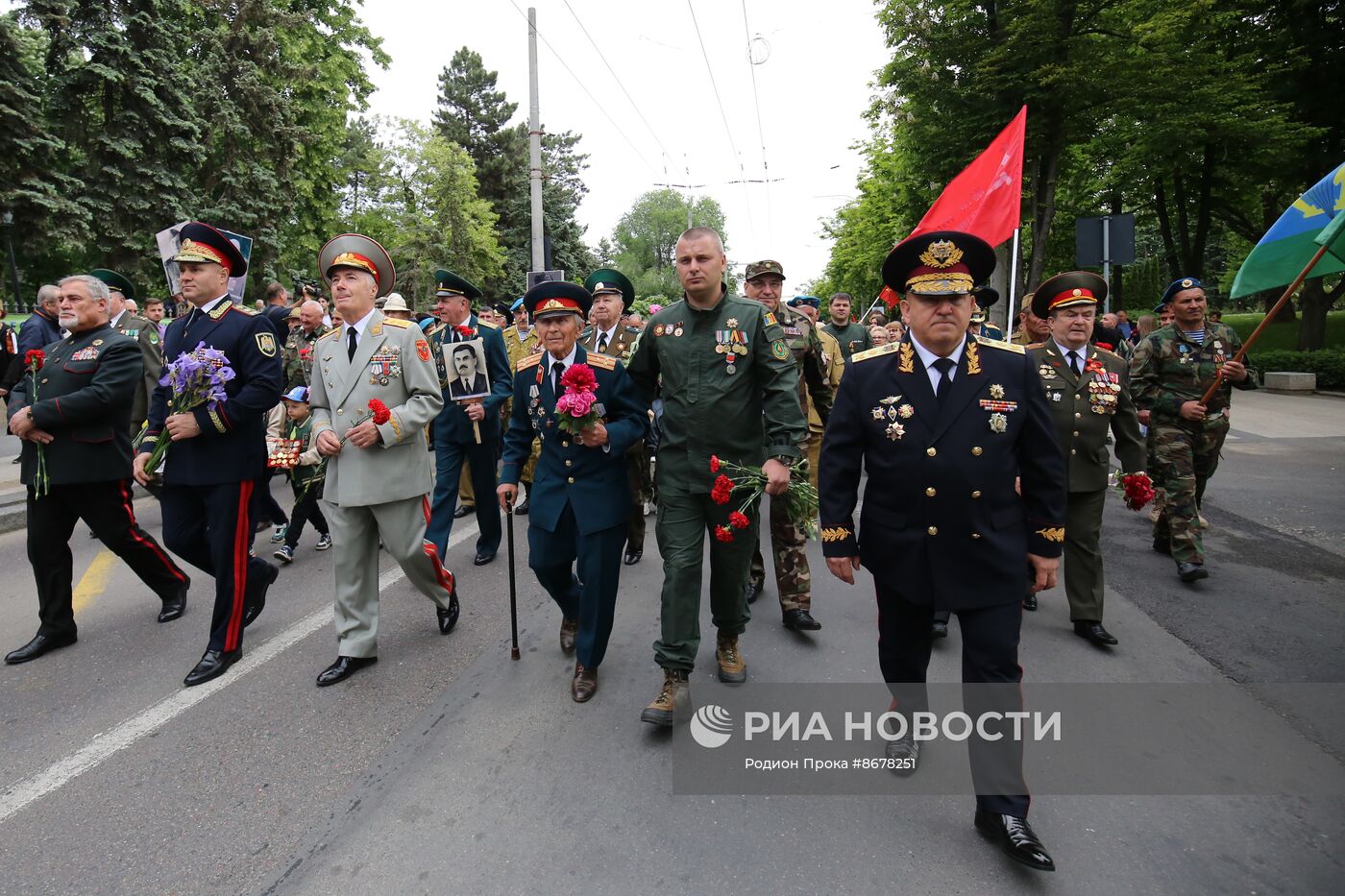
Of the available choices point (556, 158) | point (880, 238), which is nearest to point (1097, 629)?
point (880, 238)

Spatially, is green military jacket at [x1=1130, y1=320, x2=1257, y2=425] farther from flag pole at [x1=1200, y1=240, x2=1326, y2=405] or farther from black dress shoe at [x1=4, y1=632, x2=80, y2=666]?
black dress shoe at [x1=4, y1=632, x2=80, y2=666]

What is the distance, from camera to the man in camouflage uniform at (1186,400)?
224 inches

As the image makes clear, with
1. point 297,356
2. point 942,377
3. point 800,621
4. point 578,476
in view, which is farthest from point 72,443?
point 942,377

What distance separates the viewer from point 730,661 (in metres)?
4.16

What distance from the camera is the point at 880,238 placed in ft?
105

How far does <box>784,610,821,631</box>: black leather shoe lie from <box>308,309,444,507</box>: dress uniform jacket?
94.0 inches

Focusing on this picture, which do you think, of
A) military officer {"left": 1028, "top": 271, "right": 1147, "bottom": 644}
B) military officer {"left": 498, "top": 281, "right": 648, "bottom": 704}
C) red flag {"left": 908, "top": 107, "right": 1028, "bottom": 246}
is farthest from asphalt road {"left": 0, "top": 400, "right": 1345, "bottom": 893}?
red flag {"left": 908, "top": 107, "right": 1028, "bottom": 246}

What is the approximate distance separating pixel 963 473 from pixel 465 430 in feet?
14.9

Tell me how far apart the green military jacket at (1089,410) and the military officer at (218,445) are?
185 inches

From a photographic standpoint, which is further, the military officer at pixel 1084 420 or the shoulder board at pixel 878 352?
the military officer at pixel 1084 420

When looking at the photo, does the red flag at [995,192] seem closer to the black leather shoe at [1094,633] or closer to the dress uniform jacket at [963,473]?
the black leather shoe at [1094,633]

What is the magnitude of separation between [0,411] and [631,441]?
17011 mm

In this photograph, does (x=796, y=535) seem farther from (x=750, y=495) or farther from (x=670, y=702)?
(x=670, y=702)

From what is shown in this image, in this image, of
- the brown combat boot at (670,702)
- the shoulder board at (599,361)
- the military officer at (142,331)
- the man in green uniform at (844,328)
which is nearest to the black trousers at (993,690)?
the brown combat boot at (670,702)
